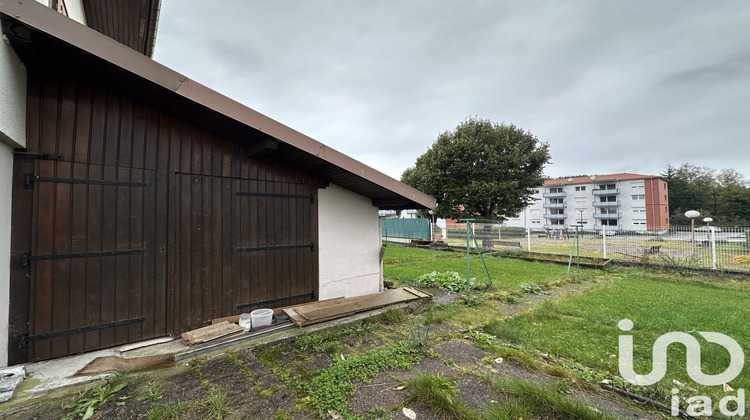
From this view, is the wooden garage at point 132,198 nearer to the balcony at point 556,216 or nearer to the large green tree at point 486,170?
the large green tree at point 486,170

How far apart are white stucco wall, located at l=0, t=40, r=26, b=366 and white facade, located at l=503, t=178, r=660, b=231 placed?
41.2 metres

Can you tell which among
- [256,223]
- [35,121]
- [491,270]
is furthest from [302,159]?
[491,270]

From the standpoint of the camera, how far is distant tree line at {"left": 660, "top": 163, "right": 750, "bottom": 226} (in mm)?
34906

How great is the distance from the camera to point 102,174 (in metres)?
2.67

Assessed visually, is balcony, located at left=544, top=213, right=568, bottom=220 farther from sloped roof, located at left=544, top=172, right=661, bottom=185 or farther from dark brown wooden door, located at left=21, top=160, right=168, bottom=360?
dark brown wooden door, located at left=21, top=160, right=168, bottom=360

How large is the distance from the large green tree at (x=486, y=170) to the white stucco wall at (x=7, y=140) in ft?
57.5

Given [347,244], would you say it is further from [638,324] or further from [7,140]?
[638,324]

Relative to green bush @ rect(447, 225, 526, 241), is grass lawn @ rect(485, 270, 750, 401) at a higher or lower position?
lower

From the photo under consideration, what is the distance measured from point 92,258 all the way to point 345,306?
280 cm

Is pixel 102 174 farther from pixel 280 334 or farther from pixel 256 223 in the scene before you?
pixel 280 334

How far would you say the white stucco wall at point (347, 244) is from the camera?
162 inches

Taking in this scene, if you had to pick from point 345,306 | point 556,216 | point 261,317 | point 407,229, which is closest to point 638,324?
point 345,306

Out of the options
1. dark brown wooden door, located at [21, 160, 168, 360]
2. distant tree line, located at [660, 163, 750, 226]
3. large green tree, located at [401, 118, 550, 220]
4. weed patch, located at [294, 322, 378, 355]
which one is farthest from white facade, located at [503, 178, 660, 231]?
dark brown wooden door, located at [21, 160, 168, 360]

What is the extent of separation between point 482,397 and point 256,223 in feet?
10.2
